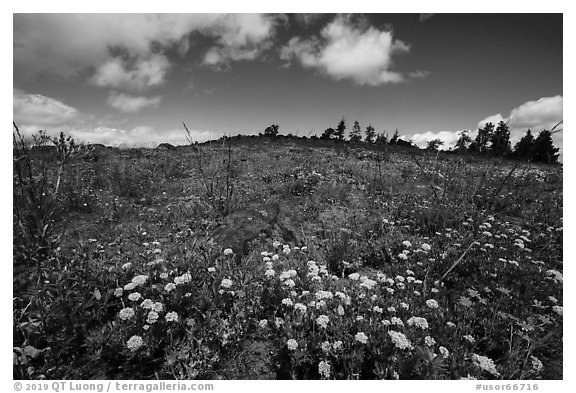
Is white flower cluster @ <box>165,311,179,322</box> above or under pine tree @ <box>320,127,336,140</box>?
under

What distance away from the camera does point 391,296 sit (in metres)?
3.87

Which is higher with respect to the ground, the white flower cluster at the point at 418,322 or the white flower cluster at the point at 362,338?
the white flower cluster at the point at 418,322

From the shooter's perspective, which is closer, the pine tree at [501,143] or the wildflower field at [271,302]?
the wildflower field at [271,302]

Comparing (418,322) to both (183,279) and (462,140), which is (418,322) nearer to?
(183,279)

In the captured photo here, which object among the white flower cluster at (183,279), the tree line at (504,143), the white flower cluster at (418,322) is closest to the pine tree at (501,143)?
the tree line at (504,143)

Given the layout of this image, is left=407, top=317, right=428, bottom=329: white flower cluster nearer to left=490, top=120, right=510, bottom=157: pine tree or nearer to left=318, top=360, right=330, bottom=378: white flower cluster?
left=318, top=360, right=330, bottom=378: white flower cluster

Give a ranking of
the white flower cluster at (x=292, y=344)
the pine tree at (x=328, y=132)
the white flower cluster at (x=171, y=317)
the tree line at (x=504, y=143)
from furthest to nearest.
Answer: the pine tree at (x=328, y=132), the tree line at (x=504, y=143), the white flower cluster at (x=171, y=317), the white flower cluster at (x=292, y=344)

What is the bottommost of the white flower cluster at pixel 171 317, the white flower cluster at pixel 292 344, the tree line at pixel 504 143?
the white flower cluster at pixel 292 344

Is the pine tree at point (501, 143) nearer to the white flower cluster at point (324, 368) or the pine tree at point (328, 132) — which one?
the white flower cluster at point (324, 368)

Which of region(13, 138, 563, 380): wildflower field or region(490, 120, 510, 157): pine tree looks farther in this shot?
region(490, 120, 510, 157): pine tree

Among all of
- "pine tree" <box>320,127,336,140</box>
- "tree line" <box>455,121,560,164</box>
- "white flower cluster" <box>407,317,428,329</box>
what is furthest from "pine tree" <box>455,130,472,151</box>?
"pine tree" <box>320,127,336,140</box>

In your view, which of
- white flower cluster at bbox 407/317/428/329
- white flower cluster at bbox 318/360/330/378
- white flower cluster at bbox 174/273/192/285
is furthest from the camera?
white flower cluster at bbox 174/273/192/285

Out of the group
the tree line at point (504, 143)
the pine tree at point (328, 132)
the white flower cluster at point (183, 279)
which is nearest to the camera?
the white flower cluster at point (183, 279)
